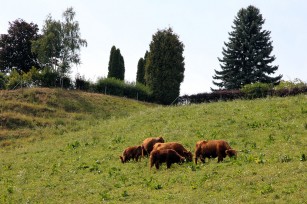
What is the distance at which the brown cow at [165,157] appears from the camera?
836 inches

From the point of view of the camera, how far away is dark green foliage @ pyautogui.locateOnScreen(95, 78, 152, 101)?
232 feet

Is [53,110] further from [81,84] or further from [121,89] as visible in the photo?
[121,89]

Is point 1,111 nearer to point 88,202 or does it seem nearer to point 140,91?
point 140,91

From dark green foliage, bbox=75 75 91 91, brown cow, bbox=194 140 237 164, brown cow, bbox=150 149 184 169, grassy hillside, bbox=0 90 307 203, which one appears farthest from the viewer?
dark green foliage, bbox=75 75 91 91

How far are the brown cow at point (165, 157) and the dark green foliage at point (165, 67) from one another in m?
47.5

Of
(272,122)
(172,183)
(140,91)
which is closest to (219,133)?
(272,122)

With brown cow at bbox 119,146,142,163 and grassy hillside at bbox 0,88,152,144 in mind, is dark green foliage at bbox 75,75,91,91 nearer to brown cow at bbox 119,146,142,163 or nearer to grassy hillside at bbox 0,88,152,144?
grassy hillside at bbox 0,88,152,144

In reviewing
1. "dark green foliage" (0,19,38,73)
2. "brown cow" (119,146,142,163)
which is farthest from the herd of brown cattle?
"dark green foliage" (0,19,38,73)

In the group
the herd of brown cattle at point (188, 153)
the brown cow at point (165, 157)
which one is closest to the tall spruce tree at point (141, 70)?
the herd of brown cattle at point (188, 153)

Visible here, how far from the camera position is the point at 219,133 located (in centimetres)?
2772

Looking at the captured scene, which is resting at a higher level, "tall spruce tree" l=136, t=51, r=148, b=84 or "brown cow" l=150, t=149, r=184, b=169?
"tall spruce tree" l=136, t=51, r=148, b=84

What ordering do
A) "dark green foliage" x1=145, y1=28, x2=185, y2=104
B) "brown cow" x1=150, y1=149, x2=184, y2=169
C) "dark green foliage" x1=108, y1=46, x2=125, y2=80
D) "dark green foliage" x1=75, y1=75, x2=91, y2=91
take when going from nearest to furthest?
"brown cow" x1=150, y1=149, x2=184, y2=169, "dark green foliage" x1=145, y1=28, x2=185, y2=104, "dark green foliage" x1=75, y1=75, x2=91, y2=91, "dark green foliage" x1=108, y1=46, x2=125, y2=80

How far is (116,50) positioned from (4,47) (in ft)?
72.8

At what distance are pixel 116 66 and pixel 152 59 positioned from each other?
13.5 m
